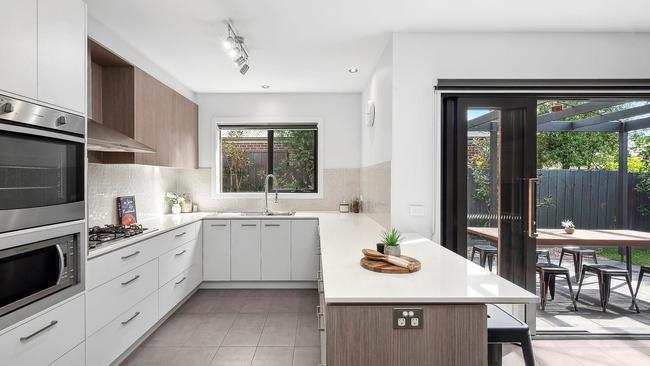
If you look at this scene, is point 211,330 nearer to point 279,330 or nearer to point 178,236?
point 279,330

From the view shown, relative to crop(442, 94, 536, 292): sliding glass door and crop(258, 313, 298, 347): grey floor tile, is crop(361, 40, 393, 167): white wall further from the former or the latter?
crop(258, 313, 298, 347): grey floor tile

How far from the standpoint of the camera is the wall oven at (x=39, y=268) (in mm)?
1428

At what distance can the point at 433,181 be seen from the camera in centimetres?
271

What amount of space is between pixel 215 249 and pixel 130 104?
74.3 inches

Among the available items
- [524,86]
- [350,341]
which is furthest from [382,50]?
[350,341]

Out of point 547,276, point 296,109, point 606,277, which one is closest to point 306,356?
point 547,276

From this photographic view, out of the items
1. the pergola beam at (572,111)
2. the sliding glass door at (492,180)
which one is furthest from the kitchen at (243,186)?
the pergola beam at (572,111)

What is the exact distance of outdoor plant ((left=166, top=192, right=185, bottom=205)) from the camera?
4.26 meters

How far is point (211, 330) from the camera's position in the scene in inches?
116

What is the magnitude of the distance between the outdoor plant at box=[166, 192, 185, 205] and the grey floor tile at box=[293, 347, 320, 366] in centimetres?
262

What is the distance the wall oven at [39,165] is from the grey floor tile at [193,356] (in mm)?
1312

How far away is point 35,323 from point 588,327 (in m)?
3.92

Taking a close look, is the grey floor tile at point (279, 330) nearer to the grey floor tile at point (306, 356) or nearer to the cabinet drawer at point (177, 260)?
the grey floor tile at point (306, 356)

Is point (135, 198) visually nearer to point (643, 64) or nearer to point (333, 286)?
point (333, 286)
